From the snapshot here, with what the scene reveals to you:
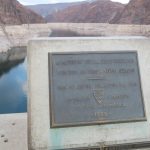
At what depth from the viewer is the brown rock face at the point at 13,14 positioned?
6073cm

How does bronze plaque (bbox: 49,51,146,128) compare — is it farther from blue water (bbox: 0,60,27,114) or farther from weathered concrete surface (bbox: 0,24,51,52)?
weathered concrete surface (bbox: 0,24,51,52)

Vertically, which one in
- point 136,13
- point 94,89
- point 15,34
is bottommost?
point 94,89

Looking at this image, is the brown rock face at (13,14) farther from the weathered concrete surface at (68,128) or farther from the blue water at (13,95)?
the weathered concrete surface at (68,128)

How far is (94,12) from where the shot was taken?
333ft

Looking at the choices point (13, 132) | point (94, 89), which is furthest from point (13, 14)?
point (94, 89)

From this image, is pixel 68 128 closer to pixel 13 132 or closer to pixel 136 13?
pixel 13 132

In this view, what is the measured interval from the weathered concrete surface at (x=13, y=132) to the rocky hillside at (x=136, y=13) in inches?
2174

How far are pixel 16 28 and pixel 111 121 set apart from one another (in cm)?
5240

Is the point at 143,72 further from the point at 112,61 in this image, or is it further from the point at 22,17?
the point at 22,17

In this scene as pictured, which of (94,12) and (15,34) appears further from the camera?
(94,12)

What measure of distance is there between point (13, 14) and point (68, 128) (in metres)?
63.9

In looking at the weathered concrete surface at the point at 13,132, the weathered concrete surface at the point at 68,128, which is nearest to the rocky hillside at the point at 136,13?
the weathered concrete surface at the point at 13,132

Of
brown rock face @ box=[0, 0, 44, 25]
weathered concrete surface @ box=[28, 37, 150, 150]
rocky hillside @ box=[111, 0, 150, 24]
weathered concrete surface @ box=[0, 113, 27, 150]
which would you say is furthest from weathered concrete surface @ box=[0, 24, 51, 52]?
weathered concrete surface @ box=[28, 37, 150, 150]

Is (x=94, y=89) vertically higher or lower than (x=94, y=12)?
lower
